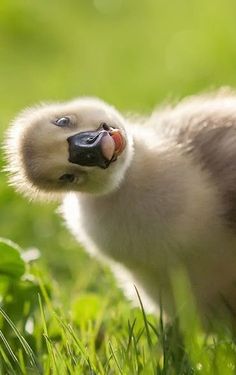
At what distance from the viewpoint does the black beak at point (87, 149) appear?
10.7 feet

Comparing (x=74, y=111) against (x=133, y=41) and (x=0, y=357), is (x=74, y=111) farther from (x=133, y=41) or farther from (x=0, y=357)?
(x=133, y=41)

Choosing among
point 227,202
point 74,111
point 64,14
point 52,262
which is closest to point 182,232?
point 227,202

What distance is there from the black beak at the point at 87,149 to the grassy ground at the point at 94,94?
38 centimetres

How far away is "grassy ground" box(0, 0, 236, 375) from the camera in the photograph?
124 inches

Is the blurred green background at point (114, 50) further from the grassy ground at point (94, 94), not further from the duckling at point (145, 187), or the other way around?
the duckling at point (145, 187)

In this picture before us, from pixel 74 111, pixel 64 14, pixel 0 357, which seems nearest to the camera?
pixel 0 357

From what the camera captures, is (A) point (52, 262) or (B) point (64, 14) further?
(B) point (64, 14)

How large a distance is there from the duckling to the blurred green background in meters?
1.86

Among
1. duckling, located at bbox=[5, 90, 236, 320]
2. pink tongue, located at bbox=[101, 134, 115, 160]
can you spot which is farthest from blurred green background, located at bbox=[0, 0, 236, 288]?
pink tongue, located at bbox=[101, 134, 115, 160]

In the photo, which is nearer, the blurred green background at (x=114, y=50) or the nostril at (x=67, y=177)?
the nostril at (x=67, y=177)

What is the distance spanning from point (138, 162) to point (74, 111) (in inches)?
9.9

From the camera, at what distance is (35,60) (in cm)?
816

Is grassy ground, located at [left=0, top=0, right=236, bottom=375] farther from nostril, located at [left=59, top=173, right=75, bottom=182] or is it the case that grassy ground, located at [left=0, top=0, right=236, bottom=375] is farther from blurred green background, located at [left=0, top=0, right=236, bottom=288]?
nostril, located at [left=59, top=173, right=75, bottom=182]

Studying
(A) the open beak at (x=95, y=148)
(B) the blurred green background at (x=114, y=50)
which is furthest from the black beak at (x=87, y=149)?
(B) the blurred green background at (x=114, y=50)
